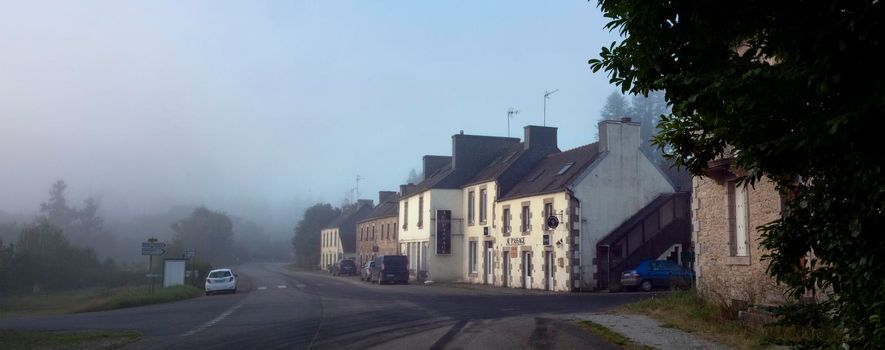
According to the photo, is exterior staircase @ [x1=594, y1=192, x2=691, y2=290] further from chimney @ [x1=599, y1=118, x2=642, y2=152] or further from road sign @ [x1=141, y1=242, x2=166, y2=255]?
road sign @ [x1=141, y1=242, x2=166, y2=255]

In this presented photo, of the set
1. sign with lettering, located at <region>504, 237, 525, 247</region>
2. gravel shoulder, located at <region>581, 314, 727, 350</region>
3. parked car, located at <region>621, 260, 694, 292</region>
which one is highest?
sign with lettering, located at <region>504, 237, 525, 247</region>

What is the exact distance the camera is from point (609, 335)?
45.1 feet

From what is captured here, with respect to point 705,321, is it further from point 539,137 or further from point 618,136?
point 539,137

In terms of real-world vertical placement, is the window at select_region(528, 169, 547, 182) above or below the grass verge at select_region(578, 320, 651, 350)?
above

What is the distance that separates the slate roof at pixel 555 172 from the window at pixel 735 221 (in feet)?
56.1

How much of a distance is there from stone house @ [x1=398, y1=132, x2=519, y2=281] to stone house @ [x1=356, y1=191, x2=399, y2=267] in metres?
7.32

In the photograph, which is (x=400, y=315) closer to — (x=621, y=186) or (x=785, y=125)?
(x=785, y=125)

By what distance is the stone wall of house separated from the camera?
47.1 feet

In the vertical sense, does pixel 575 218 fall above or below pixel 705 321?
above

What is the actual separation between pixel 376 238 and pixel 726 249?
49934 mm

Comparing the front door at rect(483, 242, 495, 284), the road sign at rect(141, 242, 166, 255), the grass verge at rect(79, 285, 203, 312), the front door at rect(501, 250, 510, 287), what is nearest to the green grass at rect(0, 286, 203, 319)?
the grass verge at rect(79, 285, 203, 312)

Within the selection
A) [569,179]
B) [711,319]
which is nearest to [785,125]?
[711,319]

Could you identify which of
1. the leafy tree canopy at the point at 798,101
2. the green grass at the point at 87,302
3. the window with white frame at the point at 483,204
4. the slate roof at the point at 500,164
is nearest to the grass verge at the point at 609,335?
the leafy tree canopy at the point at 798,101

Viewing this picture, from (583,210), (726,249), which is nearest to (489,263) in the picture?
(583,210)
